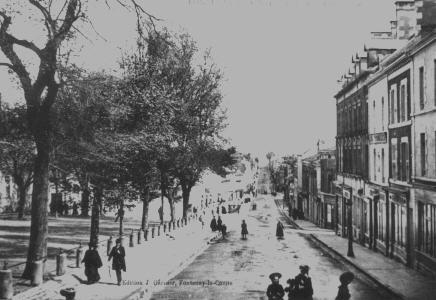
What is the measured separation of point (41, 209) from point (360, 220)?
24476 mm

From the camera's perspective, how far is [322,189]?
55.2 meters

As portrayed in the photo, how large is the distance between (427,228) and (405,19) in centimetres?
1674

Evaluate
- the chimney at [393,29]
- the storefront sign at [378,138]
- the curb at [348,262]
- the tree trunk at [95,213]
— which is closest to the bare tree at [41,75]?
the tree trunk at [95,213]

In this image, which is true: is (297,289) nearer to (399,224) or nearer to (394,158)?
(399,224)

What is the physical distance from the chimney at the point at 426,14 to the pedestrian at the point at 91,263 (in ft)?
54.2

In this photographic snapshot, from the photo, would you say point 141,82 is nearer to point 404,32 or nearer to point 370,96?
point 370,96

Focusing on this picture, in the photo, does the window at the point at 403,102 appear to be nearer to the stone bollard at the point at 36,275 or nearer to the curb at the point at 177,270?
the curb at the point at 177,270

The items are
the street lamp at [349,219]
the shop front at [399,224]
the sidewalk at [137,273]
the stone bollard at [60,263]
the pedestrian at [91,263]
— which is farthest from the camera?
the street lamp at [349,219]

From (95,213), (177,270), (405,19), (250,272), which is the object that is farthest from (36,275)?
(405,19)

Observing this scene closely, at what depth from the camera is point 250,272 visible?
21797 mm

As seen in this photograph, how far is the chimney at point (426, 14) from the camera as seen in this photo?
2252 cm

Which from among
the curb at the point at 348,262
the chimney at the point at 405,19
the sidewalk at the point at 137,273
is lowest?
the curb at the point at 348,262

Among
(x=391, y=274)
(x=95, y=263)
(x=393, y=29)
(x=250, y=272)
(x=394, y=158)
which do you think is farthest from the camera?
(x=393, y=29)

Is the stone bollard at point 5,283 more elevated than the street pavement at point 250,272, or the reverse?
the stone bollard at point 5,283
